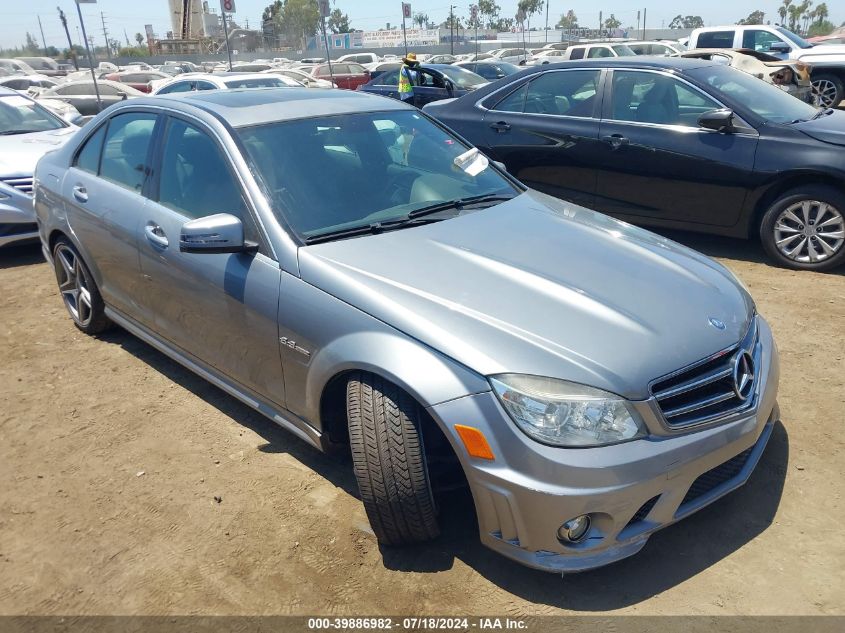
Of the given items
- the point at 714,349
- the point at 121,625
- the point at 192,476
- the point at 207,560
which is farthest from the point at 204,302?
the point at 714,349

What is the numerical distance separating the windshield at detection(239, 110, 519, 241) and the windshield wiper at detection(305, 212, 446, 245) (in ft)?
0.08

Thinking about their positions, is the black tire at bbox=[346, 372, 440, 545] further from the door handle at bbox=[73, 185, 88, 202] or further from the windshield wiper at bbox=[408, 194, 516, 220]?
the door handle at bbox=[73, 185, 88, 202]

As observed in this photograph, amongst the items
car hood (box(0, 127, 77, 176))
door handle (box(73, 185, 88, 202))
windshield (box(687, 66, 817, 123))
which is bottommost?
car hood (box(0, 127, 77, 176))

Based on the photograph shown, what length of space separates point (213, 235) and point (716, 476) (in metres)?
2.19

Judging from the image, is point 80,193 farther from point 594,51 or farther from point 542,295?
point 594,51

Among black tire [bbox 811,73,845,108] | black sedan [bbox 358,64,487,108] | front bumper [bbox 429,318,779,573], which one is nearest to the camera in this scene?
front bumper [bbox 429,318,779,573]

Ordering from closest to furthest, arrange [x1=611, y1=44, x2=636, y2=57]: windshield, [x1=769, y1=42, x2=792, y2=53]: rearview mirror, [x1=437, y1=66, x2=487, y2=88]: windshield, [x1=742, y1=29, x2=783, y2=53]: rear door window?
[x1=437, y1=66, x2=487, y2=88]: windshield < [x1=769, y1=42, x2=792, y2=53]: rearview mirror < [x1=742, y1=29, x2=783, y2=53]: rear door window < [x1=611, y1=44, x2=636, y2=57]: windshield

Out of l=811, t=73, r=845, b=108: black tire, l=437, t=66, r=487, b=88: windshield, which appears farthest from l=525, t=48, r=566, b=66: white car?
l=811, t=73, r=845, b=108: black tire

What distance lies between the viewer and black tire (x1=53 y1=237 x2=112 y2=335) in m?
4.53

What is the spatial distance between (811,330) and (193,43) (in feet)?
224

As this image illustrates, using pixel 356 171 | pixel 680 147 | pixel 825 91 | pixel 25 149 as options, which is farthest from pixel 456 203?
pixel 825 91

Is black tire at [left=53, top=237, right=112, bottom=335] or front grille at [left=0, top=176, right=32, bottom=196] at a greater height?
front grille at [left=0, top=176, right=32, bottom=196]

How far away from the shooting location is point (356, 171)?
134 inches

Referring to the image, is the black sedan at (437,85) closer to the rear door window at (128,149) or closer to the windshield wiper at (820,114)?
the windshield wiper at (820,114)
